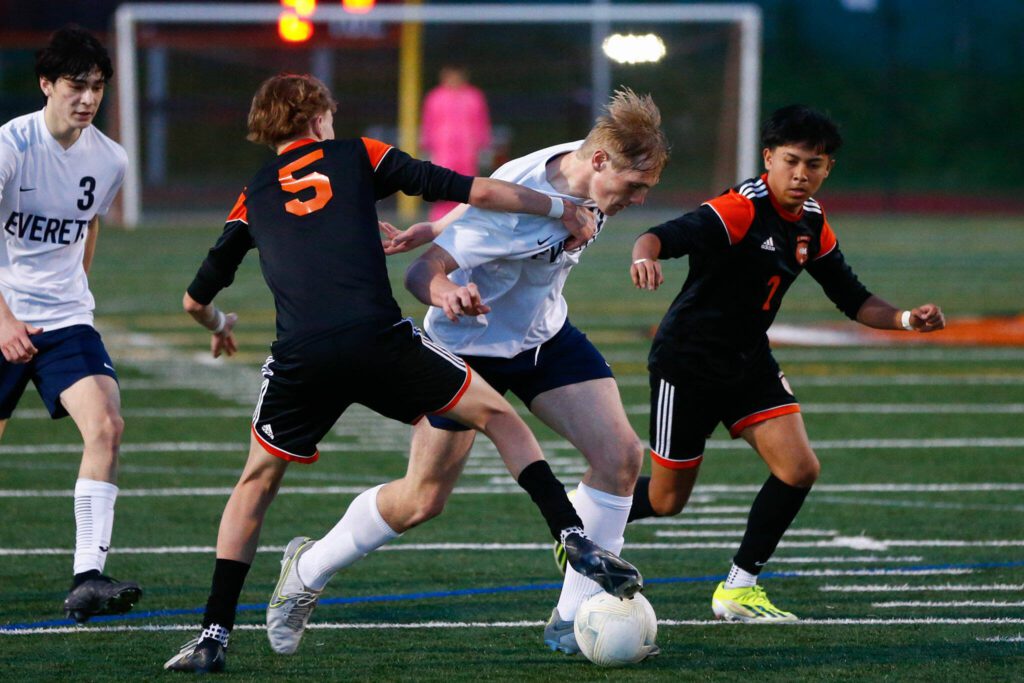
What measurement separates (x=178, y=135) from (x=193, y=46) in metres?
4.75

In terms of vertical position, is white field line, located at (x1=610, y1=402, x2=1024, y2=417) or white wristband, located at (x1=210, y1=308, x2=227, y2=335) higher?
white wristband, located at (x1=210, y1=308, x2=227, y2=335)

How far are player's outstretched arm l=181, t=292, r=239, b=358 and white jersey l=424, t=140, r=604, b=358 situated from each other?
731 mm

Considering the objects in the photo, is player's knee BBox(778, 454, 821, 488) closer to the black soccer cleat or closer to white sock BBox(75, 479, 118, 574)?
the black soccer cleat

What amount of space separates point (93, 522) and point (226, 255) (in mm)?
1021

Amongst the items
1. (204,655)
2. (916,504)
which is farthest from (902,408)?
(204,655)

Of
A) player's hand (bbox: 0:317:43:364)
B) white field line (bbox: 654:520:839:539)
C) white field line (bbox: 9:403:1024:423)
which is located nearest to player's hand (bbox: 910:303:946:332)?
white field line (bbox: 654:520:839:539)

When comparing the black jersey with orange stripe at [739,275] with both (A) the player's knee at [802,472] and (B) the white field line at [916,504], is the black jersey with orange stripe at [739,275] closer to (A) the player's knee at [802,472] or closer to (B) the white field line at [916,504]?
(A) the player's knee at [802,472]

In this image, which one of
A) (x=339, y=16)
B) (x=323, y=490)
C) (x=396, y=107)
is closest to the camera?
(x=323, y=490)

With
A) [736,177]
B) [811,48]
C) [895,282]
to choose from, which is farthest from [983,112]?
[895,282]

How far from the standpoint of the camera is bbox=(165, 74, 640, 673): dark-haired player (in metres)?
4.52

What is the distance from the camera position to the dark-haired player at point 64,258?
529cm

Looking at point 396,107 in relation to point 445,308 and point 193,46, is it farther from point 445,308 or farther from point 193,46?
point 445,308

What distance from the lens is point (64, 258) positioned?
18.5 feet

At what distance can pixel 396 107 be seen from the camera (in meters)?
31.4
